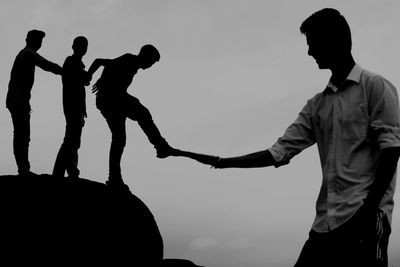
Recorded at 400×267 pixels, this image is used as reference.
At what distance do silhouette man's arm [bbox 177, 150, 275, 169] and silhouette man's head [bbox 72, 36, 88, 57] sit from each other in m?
5.92

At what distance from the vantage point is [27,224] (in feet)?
26.6

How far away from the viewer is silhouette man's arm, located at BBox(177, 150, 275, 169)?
335 cm

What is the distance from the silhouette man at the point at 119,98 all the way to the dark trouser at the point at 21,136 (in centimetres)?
135

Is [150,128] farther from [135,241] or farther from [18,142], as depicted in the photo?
[18,142]

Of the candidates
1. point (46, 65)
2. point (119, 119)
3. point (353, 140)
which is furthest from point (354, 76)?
point (46, 65)

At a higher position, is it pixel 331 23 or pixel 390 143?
pixel 331 23

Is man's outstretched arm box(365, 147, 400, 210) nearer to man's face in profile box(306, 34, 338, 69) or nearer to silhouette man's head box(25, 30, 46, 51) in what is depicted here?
man's face in profile box(306, 34, 338, 69)

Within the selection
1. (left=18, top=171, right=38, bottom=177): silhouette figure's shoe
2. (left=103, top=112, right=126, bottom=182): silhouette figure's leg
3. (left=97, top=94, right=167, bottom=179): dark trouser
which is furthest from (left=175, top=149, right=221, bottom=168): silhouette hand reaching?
(left=18, top=171, right=38, bottom=177): silhouette figure's shoe

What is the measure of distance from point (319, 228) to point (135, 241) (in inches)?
241

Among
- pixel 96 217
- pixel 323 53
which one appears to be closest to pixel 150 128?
pixel 96 217

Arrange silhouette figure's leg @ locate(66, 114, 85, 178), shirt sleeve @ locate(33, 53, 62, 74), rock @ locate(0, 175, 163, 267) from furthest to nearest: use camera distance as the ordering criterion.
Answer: silhouette figure's leg @ locate(66, 114, 85, 178)
shirt sleeve @ locate(33, 53, 62, 74)
rock @ locate(0, 175, 163, 267)

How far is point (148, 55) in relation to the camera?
8.66 m

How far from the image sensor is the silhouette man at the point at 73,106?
30.5ft

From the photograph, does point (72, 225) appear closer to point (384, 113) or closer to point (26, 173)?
point (26, 173)
